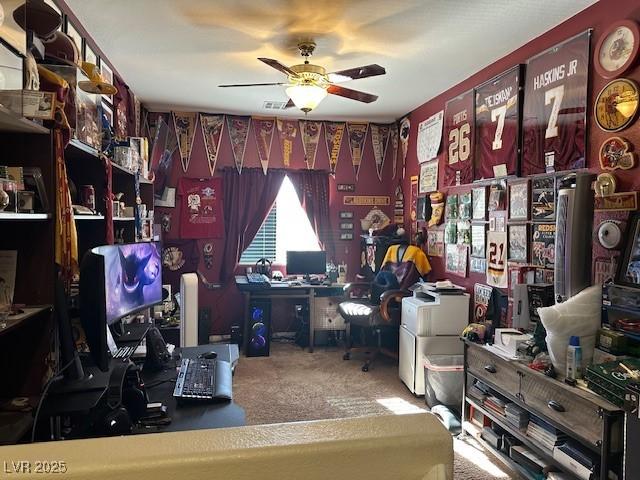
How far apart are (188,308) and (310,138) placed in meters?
2.87

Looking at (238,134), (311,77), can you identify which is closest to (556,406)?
(311,77)

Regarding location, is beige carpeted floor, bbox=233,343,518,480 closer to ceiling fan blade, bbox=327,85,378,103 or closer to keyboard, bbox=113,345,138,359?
keyboard, bbox=113,345,138,359

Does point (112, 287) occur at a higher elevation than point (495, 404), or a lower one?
higher

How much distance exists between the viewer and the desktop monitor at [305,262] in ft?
17.1

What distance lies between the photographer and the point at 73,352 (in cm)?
158

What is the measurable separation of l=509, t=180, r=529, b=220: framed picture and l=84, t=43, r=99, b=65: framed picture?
3022mm

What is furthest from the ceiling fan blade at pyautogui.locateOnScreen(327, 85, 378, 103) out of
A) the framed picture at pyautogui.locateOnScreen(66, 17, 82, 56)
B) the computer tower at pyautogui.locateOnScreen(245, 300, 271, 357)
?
the computer tower at pyautogui.locateOnScreen(245, 300, 271, 357)

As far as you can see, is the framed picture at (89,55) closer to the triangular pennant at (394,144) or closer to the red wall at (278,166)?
the red wall at (278,166)

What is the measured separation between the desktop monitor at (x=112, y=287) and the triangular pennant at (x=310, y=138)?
3084 millimetres

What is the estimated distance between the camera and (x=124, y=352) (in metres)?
2.10

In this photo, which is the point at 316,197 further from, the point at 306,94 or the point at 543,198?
the point at 543,198

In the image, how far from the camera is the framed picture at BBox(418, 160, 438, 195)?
14.5 feet

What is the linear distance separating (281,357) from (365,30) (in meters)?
3.28

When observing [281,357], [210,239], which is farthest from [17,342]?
[210,239]
